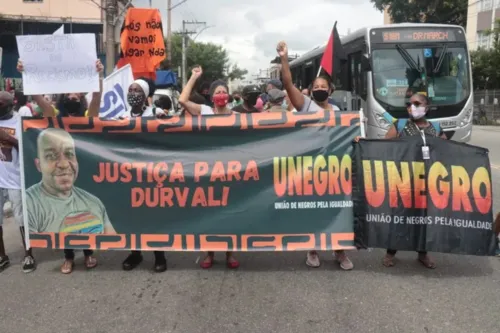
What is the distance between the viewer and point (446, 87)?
10.8m

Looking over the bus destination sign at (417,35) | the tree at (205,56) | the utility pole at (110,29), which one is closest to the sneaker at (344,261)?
the bus destination sign at (417,35)

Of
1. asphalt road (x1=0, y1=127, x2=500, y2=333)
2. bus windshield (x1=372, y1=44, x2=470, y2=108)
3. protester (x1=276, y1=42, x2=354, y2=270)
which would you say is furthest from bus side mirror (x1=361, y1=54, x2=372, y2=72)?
asphalt road (x1=0, y1=127, x2=500, y2=333)

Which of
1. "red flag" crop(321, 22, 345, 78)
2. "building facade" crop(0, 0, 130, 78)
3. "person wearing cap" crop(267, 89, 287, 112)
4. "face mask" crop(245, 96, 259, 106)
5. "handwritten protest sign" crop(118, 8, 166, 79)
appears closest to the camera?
"red flag" crop(321, 22, 345, 78)

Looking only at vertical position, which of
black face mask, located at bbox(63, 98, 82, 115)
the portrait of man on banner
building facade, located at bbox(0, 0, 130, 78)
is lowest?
the portrait of man on banner

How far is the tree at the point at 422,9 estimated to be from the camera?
36.0 m

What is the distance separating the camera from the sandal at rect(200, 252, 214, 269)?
15.6 feet

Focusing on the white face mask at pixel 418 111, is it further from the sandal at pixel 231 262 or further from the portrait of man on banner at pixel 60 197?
the portrait of man on banner at pixel 60 197

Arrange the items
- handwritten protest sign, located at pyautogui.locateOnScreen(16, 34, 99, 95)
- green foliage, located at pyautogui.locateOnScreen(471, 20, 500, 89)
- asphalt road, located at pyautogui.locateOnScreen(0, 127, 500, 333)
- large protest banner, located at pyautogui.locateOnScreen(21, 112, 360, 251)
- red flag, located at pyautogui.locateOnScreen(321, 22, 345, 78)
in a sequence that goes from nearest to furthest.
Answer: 1. asphalt road, located at pyautogui.locateOnScreen(0, 127, 500, 333)
2. handwritten protest sign, located at pyautogui.locateOnScreen(16, 34, 99, 95)
3. large protest banner, located at pyautogui.locateOnScreen(21, 112, 360, 251)
4. red flag, located at pyautogui.locateOnScreen(321, 22, 345, 78)
5. green foliage, located at pyautogui.locateOnScreen(471, 20, 500, 89)

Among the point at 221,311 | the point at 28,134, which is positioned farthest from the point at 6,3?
the point at 221,311

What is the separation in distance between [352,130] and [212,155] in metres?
1.32

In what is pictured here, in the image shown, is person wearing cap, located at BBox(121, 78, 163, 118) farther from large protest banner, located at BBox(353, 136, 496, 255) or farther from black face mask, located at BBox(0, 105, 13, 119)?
large protest banner, located at BBox(353, 136, 496, 255)

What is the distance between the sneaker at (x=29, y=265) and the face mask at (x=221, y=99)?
7.73 feet

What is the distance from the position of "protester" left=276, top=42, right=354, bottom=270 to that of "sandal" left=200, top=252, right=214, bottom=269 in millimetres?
937

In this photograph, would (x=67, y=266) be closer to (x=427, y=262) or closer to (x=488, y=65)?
(x=427, y=262)
